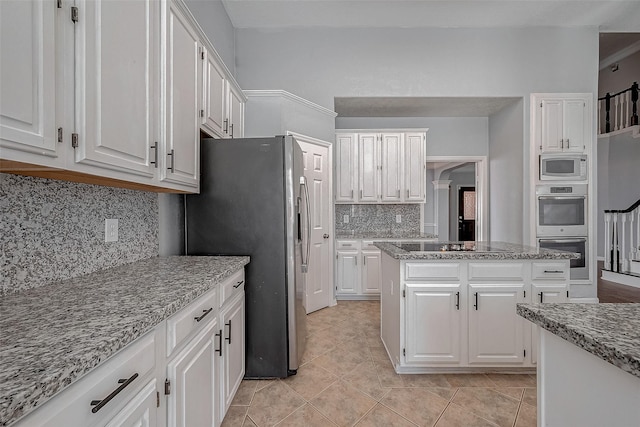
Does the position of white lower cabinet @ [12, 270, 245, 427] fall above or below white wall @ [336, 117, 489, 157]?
below

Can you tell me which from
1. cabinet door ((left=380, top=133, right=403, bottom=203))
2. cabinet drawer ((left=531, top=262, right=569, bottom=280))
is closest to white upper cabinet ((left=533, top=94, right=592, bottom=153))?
cabinet door ((left=380, top=133, right=403, bottom=203))

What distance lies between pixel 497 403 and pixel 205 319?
1.91m

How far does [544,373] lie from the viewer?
865 millimetres

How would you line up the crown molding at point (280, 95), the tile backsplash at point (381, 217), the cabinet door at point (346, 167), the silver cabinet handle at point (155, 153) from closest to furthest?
the silver cabinet handle at point (155, 153) → the crown molding at point (280, 95) → the cabinet door at point (346, 167) → the tile backsplash at point (381, 217)

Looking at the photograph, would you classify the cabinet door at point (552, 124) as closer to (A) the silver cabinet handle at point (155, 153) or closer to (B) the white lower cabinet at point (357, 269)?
(B) the white lower cabinet at point (357, 269)

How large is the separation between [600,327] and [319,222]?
9.95ft

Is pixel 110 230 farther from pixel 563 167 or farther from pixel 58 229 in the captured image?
pixel 563 167

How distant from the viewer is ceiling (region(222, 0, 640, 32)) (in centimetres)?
339

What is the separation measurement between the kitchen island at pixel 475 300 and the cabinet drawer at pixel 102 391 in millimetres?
1642

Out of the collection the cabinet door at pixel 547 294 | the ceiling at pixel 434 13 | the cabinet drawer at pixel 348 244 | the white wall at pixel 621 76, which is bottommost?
the cabinet door at pixel 547 294

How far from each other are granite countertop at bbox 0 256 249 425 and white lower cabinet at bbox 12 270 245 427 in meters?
0.05

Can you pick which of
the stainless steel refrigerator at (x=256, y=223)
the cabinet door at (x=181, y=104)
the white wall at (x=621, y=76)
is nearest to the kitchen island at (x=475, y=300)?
the stainless steel refrigerator at (x=256, y=223)

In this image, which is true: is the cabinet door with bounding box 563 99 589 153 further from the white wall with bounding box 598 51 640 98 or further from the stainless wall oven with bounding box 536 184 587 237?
the white wall with bounding box 598 51 640 98

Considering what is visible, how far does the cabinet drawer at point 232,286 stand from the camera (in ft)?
5.24
